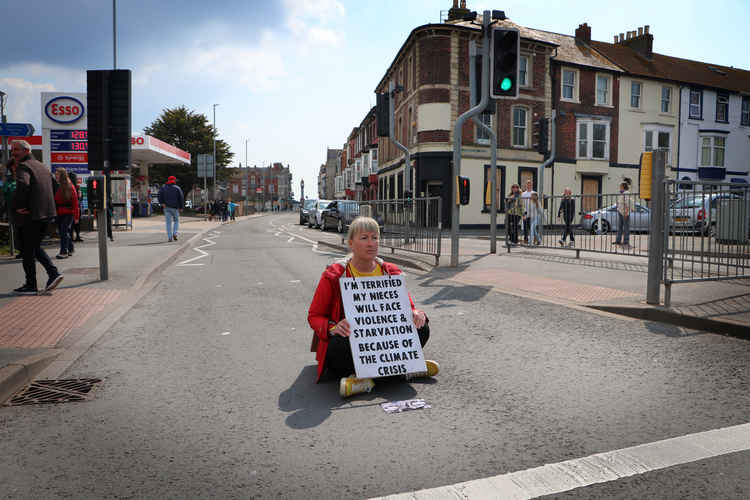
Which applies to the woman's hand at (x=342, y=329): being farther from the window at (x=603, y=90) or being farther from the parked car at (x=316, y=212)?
the window at (x=603, y=90)

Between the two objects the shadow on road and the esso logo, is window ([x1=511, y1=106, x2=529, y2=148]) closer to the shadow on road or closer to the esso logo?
the esso logo

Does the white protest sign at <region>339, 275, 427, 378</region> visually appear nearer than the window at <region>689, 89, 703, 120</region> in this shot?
Yes

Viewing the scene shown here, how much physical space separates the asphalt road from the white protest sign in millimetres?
179

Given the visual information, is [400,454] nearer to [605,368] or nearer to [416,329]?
[416,329]

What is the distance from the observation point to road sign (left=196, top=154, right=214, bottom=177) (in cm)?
4562

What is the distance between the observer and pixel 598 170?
32969mm

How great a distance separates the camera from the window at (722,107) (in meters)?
37.4

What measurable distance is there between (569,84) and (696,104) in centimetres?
1094

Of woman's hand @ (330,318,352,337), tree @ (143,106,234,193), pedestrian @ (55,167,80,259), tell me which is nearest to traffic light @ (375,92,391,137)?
pedestrian @ (55,167,80,259)

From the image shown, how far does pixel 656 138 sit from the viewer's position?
115ft

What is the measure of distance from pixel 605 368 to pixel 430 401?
1646mm

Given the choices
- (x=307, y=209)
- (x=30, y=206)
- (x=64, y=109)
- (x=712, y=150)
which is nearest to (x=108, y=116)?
(x=30, y=206)

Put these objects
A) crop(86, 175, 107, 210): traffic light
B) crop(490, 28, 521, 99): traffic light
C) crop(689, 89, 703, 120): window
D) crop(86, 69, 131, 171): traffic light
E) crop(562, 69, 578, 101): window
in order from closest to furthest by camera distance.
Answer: crop(86, 175, 107, 210): traffic light < crop(86, 69, 131, 171): traffic light < crop(490, 28, 521, 99): traffic light < crop(562, 69, 578, 101): window < crop(689, 89, 703, 120): window

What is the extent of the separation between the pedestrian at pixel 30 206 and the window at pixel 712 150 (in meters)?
40.4
